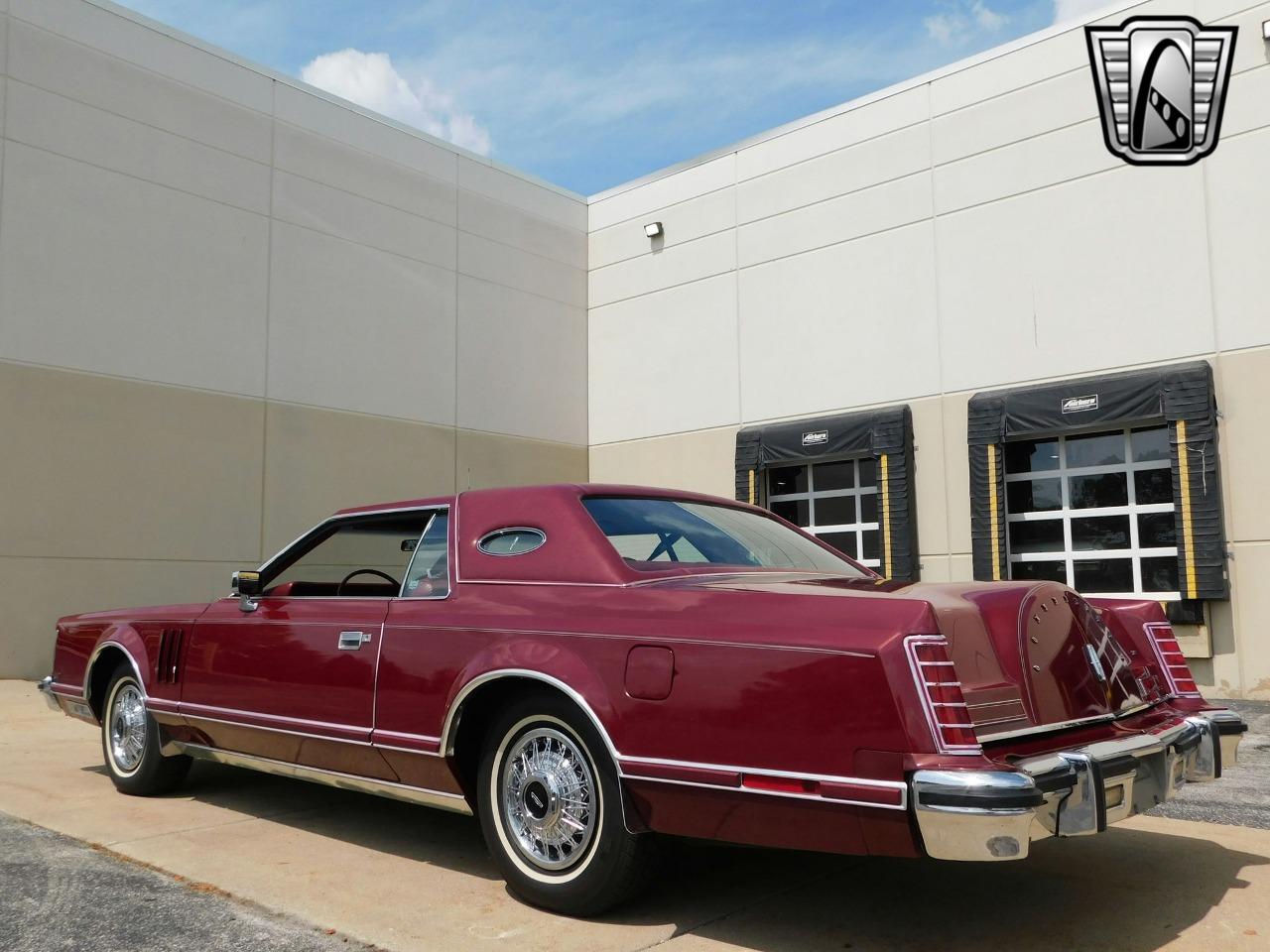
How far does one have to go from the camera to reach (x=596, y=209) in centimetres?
1791

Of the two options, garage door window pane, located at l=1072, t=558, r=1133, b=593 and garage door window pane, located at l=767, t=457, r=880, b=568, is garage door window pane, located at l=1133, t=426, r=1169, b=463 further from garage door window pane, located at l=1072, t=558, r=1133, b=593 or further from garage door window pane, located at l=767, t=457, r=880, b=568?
garage door window pane, located at l=767, t=457, r=880, b=568

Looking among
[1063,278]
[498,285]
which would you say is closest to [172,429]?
[498,285]

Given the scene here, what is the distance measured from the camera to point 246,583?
5098mm

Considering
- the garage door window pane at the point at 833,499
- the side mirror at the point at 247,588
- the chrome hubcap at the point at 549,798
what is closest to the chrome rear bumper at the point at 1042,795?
the chrome hubcap at the point at 549,798

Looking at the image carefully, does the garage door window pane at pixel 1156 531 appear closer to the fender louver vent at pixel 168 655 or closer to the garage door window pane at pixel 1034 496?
the garage door window pane at pixel 1034 496

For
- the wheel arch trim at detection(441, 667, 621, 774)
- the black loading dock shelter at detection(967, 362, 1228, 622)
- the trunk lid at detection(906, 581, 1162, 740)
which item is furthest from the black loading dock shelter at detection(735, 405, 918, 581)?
the wheel arch trim at detection(441, 667, 621, 774)

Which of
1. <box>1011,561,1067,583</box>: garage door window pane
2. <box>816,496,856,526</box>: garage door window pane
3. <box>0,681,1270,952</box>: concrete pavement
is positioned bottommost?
<box>0,681,1270,952</box>: concrete pavement

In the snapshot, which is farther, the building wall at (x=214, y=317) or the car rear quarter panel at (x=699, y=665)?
the building wall at (x=214, y=317)

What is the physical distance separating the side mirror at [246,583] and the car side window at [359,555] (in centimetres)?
7

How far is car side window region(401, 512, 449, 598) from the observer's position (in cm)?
431

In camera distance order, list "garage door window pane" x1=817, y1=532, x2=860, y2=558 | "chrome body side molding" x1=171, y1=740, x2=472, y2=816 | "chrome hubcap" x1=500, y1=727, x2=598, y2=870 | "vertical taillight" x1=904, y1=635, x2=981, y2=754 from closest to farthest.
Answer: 1. "vertical taillight" x1=904, y1=635, x2=981, y2=754
2. "chrome hubcap" x1=500, y1=727, x2=598, y2=870
3. "chrome body side molding" x1=171, y1=740, x2=472, y2=816
4. "garage door window pane" x1=817, y1=532, x2=860, y2=558

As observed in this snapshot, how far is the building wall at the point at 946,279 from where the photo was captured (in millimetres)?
11086

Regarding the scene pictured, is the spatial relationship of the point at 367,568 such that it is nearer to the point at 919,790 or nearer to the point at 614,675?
the point at 614,675

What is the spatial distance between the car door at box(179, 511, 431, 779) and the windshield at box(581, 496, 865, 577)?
0.92 metres
